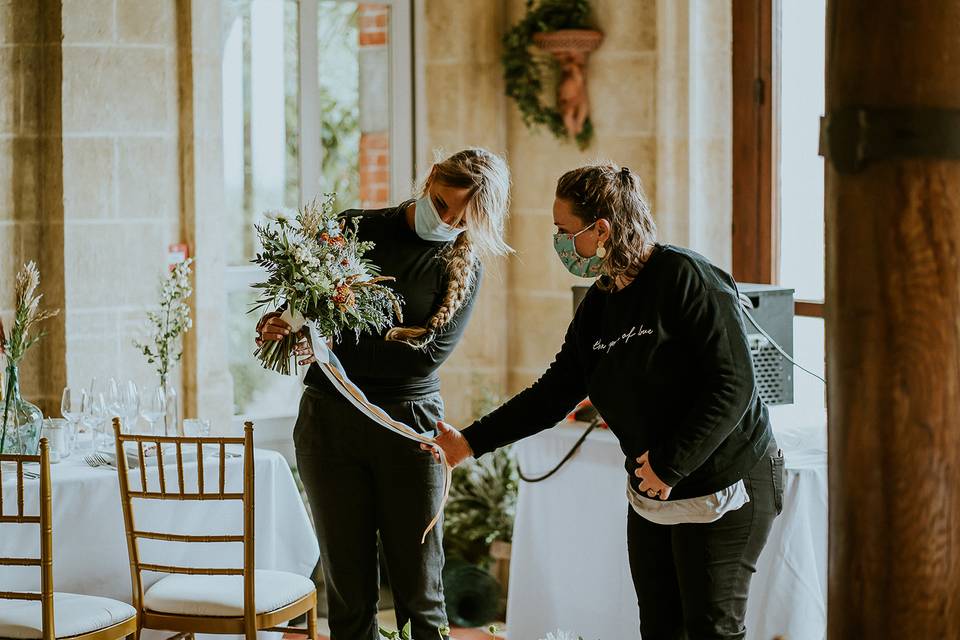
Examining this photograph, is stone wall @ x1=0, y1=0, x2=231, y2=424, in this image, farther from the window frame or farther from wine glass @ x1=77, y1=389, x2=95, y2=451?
the window frame

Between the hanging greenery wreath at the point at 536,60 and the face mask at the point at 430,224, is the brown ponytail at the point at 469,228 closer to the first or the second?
the face mask at the point at 430,224

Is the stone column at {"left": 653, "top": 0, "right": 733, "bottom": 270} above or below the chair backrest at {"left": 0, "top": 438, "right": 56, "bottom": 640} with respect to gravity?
above

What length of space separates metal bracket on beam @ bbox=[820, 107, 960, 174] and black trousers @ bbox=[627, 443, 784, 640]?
1.26 m

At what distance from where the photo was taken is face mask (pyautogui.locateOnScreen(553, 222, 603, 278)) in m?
2.65

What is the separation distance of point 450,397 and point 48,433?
6.46ft

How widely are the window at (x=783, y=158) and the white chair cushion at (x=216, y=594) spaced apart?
6.52 ft

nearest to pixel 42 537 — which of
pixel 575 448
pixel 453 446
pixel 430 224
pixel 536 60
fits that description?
pixel 453 446

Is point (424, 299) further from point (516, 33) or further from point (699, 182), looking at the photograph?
point (516, 33)

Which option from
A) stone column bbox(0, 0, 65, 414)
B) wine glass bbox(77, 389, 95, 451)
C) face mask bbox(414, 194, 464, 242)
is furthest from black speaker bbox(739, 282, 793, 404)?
stone column bbox(0, 0, 65, 414)

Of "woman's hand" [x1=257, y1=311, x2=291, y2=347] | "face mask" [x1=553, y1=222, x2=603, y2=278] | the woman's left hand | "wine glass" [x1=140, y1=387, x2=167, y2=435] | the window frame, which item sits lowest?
the woman's left hand

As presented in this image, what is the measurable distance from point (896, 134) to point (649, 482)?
48.2 inches

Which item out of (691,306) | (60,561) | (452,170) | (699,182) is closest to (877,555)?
(691,306)

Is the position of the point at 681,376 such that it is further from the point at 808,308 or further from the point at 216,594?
the point at 808,308

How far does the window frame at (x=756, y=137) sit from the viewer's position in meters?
4.69
